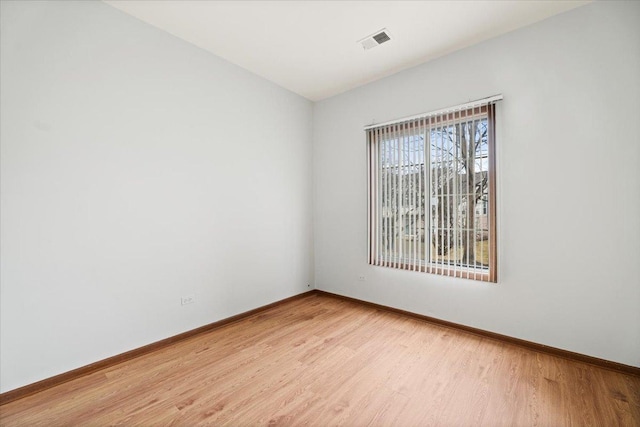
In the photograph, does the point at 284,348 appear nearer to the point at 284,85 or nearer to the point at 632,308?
the point at 632,308

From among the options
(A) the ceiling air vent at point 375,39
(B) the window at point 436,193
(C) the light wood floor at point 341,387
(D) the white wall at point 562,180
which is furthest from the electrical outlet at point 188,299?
(A) the ceiling air vent at point 375,39

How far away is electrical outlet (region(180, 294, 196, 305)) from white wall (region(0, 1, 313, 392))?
0.14 feet

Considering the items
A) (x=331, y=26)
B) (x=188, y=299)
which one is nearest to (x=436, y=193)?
(x=331, y=26)

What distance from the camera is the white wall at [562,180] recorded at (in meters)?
2.17

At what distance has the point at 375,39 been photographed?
2764 mm

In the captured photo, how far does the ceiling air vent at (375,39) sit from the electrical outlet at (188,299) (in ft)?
10.5

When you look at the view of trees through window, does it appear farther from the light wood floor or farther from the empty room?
the light wood floor

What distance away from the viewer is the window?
2.80 meters

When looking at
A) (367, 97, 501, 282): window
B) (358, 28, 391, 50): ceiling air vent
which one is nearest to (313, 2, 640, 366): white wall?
(367, 97, 501, 282): window

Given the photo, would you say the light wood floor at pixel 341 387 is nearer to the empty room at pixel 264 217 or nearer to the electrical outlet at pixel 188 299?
the empty room at pixel 264 217

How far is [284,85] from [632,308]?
4.29m

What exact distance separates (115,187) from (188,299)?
50.9 inches

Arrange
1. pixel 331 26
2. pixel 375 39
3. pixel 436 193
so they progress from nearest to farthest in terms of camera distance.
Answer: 1. pixel 331 26
2. pixel 375 39
3. pixel 436 193

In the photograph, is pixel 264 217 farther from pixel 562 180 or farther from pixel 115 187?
pixel 562 180
